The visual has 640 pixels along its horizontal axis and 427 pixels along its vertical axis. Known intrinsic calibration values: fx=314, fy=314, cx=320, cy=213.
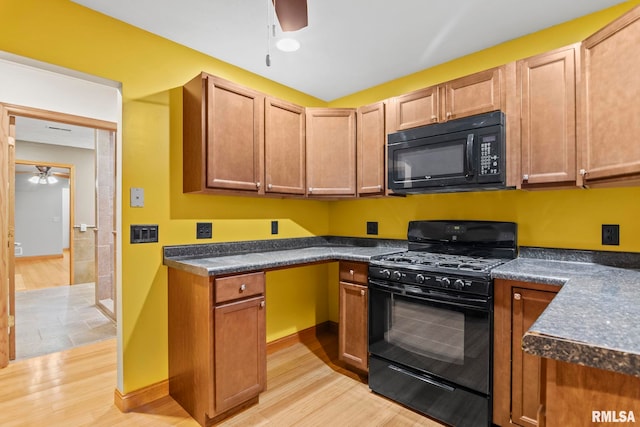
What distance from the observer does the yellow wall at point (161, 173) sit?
184cm

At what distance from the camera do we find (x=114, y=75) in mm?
2023

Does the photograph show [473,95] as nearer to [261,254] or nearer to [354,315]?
[354,315]

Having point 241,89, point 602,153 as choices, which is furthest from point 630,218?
point 241,89

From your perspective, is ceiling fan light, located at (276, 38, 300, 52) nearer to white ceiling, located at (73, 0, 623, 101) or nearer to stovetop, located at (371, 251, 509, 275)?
white ceiling, located at (73, 0, 623, 101)

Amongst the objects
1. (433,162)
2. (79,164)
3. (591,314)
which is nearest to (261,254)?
(433,162)

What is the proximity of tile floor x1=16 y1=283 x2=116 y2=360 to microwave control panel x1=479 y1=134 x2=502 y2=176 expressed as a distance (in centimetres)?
374

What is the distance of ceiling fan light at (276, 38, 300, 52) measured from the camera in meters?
2.21

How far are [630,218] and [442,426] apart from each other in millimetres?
1652

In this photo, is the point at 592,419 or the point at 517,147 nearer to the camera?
the point at 592,419

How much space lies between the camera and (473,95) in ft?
7.04

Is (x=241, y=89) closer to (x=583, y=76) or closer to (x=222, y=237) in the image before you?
(x=222, y=237)

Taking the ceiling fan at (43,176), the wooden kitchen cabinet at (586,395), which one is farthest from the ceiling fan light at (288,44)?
the ceiling fan at (43,176)

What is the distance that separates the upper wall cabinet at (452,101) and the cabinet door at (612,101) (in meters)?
0.46

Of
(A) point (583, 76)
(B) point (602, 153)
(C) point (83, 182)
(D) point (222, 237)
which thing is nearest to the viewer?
(B) point (602, 153)
